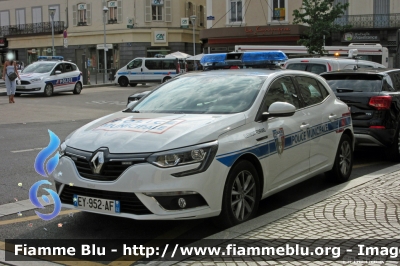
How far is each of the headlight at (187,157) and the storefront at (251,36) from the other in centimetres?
3652

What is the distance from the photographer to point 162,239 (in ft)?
17.9

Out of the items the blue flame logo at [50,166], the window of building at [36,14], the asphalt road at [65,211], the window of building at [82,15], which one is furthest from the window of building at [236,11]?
the blue flame logo at [50,166]

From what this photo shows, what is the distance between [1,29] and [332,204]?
57.5m

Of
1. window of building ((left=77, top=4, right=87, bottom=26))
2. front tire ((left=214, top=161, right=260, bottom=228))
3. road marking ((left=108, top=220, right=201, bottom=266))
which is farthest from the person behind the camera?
window of building ((left=77, top=4, right=87, bottom=26))

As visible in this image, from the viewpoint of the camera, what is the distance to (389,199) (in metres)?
6.45

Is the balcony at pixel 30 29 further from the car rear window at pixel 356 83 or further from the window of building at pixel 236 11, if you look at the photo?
the car rear window at pixel 356 83

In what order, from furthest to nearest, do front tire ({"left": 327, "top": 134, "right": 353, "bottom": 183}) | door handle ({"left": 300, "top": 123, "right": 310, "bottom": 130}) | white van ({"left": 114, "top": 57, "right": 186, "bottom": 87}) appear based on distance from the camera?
white van ({"left": 114, "top": 57, "right": 186, "bottom": 87})
front tire ({"left": 327, "top": 134, "right": 353, "bottom": 183})
door handle ({"left": 300, "top": 123, "right": 310, "bottom": 130})

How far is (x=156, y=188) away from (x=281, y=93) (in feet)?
7.55

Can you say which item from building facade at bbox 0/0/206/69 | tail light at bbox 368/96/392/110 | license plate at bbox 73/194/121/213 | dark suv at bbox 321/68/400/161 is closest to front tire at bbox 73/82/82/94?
building facade at bbox 0/0/206/69

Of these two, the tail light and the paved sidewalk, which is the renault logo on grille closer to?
the paved sidewalk

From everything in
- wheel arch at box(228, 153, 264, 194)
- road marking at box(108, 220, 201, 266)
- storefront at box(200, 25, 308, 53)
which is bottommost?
road marking at box(108, 220, 201, 266)

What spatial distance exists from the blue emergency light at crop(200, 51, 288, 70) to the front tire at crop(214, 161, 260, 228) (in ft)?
8.00

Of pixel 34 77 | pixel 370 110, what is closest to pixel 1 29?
pixel 34 77

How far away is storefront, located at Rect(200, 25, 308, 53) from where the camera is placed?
135 ft
